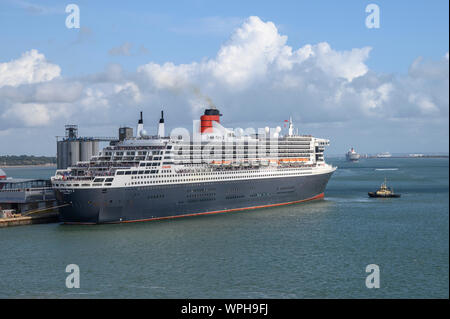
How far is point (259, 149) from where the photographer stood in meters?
62.7

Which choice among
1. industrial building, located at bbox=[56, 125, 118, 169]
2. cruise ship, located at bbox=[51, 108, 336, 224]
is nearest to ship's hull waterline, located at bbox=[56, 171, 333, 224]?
cruise ship, located at bbox=[51, 108, 336, 224]

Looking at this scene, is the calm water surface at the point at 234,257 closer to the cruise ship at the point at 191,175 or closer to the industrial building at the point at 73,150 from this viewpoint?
the cruise ship at the point at 191,175

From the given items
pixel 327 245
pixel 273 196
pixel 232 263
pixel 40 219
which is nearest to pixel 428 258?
pixel 327 245

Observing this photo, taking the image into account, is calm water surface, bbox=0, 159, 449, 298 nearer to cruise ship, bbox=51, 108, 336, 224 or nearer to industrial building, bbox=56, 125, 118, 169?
cruise ship, bbox=51, 108, 336, 224

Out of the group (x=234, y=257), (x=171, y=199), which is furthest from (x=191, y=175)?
(x=234, y=257)

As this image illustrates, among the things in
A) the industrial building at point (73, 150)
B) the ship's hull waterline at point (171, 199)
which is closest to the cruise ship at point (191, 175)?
the ship's hull waterline at point (171, 199)

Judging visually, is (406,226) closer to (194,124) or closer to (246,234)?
(246,234)

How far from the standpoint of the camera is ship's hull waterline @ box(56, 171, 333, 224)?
45.4 metres

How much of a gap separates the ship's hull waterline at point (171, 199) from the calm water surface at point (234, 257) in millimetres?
1471

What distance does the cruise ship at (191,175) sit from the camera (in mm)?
45781
